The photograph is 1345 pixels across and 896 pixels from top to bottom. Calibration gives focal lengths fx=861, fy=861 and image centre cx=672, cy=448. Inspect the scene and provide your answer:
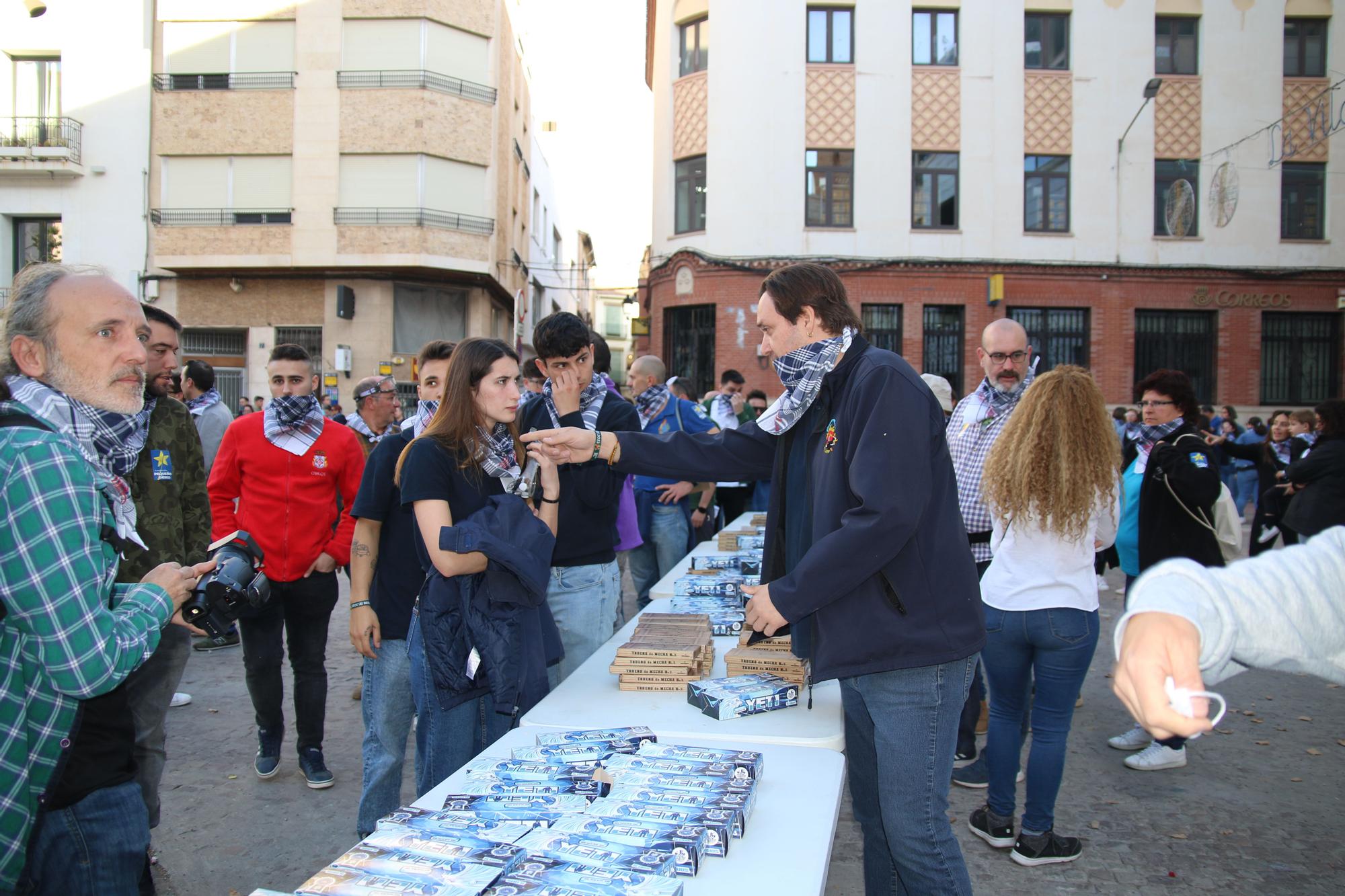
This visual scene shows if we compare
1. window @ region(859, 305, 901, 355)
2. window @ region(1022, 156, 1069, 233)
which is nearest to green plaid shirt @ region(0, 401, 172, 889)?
window @ region(859, 305, 901, 355)

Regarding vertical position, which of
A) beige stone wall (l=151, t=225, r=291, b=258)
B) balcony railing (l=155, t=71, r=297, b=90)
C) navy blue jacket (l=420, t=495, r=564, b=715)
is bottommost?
navy blue jacket (l=420, t=495, r=564, b=715)

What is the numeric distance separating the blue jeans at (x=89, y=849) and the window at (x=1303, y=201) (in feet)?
79.3

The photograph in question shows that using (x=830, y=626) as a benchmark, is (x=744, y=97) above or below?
above

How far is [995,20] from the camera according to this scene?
19.0 meters

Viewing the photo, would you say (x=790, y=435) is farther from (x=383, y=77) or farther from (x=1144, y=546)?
(x=383, y=77)

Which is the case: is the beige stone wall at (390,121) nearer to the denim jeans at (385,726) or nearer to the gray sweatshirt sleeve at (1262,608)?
the denim jeans at (385,726)

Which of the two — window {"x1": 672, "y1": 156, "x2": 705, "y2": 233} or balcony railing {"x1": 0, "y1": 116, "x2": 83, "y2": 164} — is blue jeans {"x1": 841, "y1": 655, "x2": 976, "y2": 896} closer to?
window {"x1": 672, "y1": 156, "x2": 705, "y2": 233}

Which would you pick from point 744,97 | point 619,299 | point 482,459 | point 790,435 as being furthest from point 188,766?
point 619,299

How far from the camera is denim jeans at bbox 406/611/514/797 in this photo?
308 cm

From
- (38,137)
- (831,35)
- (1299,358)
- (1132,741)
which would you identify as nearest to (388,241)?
(38,137)

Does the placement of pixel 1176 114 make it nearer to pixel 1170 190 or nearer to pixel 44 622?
pixel 1170 190

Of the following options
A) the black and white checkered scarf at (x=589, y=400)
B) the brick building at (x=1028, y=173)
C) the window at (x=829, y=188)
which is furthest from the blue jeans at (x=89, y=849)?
the window at (x=829, y=188)

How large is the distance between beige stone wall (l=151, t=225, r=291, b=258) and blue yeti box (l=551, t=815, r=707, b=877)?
21.8 metres

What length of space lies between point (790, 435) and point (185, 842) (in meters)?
3.37
